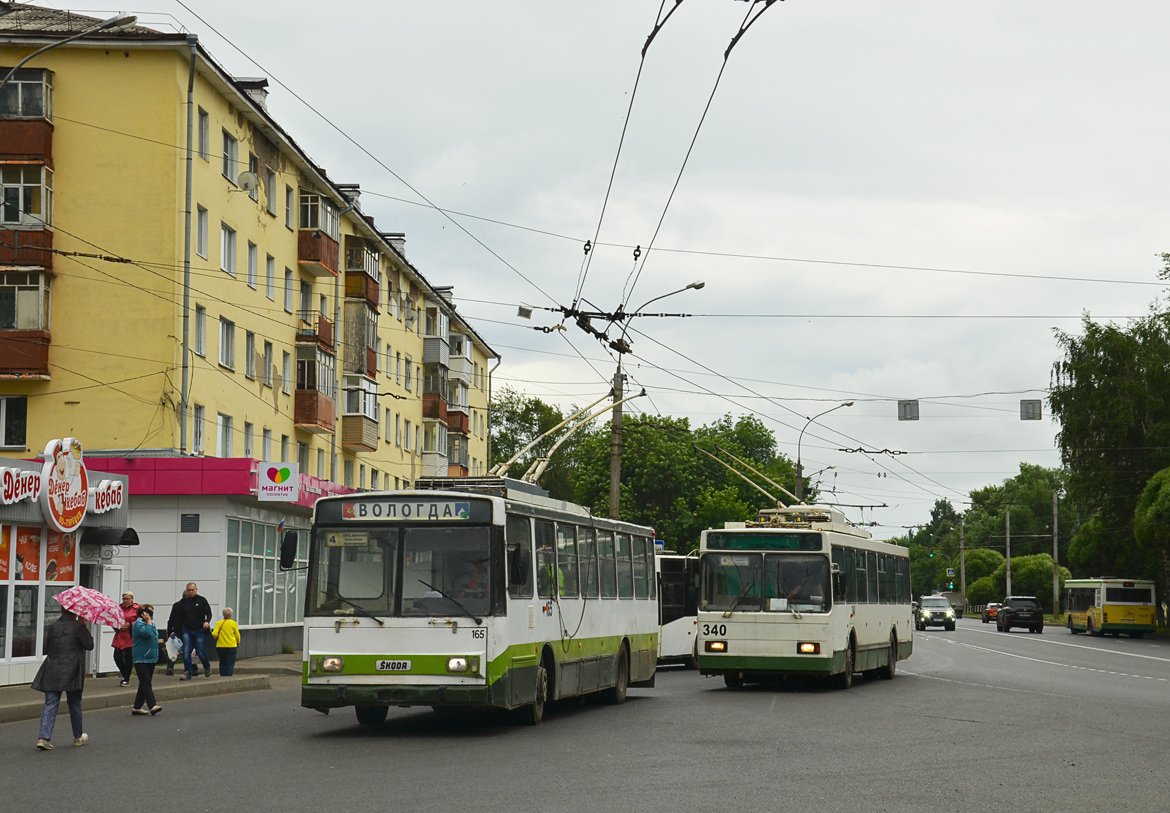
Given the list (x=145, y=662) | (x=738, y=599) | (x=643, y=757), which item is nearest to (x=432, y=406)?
(x=738, y=599)

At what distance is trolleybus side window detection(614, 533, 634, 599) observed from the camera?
21.6 m

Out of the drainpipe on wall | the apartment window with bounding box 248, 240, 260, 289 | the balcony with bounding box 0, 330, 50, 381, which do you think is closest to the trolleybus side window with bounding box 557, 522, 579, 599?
the drainpipe on wall

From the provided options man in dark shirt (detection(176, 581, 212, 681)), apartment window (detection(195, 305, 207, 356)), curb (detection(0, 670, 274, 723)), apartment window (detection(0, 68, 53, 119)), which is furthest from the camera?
apartment window (detection(195, 305, 207, 356))

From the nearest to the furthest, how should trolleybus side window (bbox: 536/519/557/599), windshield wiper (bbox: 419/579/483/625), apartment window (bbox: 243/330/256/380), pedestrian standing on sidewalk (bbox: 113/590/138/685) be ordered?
windshield wiper (bbox: 419/579/483/625) → trolleybus side window (bbox: 536/519/557/599) → pedestrian standing on sidewalk (bbox: 113/590/138/685) → apartment window (bbox: 243/330/256/380)

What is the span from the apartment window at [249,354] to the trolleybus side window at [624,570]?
20058mm

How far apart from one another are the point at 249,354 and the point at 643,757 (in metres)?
28.8

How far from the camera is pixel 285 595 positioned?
132 feet

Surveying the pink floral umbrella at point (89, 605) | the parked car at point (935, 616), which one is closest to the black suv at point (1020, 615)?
the parked car at point (935, 616)

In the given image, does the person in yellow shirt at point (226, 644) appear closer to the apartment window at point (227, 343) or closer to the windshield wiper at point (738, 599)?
the windshield wiper at point (738, 599)

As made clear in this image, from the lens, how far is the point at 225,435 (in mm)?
38062

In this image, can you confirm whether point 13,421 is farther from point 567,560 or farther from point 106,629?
point 567,560

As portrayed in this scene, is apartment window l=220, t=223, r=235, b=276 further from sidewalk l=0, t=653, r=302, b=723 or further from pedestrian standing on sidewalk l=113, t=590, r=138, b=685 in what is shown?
pedestrian standing on sidewalk l=113, t=590, r=138, b=685

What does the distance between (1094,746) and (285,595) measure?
2897 centimetres

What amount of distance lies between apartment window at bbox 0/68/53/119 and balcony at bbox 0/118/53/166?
1.14ft
